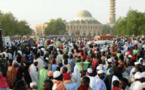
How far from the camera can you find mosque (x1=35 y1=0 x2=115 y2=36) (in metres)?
126

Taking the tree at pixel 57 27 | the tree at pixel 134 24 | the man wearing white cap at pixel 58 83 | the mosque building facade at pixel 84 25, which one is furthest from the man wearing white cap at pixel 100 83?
the mosque building facade at pixel 84 25

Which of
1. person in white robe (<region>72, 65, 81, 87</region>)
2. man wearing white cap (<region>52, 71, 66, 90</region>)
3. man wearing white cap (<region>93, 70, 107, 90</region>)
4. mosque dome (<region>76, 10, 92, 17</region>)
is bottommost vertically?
A: person in white robe (<region>72, 65, 81, 87</region>)

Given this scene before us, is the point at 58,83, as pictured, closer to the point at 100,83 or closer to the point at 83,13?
the point at 100,83

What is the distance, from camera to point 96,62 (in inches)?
355

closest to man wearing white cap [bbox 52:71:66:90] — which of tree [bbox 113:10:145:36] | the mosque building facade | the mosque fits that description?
tree [bbox 113:10:145:36]

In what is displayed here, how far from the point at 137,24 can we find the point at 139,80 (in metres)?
38.7

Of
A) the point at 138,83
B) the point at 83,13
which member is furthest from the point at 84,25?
the point at 138,83

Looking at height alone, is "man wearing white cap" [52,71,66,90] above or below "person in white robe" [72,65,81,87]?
above

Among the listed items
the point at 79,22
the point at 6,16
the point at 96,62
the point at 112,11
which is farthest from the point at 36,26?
the point at 96,62

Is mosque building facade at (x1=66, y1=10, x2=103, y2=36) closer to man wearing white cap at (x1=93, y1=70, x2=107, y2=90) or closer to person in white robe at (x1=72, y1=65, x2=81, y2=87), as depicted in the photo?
person in white robe at (x1=72, y1=65, x2=81, y2=87)

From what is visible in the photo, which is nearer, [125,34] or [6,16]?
[125,34]

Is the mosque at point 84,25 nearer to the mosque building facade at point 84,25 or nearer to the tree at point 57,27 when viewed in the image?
the mosque building facade at point 84,25

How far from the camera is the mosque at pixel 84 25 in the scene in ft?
414

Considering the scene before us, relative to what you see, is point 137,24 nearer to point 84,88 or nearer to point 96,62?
point 96,62
